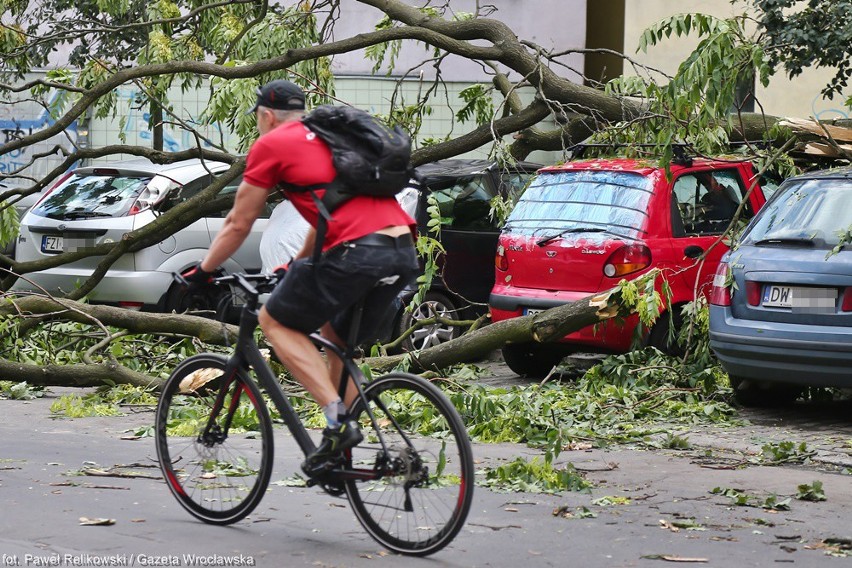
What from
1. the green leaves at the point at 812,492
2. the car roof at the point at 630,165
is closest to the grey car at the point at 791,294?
the car roof at the point at 630,165

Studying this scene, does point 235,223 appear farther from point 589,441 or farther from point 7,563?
point 589,441

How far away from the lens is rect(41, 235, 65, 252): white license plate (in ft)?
41.0

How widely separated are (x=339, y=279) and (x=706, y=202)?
631 centimetres

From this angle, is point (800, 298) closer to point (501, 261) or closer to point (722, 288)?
point (722, 288)

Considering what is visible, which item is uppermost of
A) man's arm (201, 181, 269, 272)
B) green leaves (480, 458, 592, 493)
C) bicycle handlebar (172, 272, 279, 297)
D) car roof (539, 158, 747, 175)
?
car roof (539, 158, 747, 175)

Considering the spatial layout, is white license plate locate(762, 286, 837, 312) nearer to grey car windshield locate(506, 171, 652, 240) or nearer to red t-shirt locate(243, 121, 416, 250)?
grey car windshield locate(506, 171, 652, 240)

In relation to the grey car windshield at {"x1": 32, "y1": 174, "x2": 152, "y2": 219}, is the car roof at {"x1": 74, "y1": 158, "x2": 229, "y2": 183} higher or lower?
higher

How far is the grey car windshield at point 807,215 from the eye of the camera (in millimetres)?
8422

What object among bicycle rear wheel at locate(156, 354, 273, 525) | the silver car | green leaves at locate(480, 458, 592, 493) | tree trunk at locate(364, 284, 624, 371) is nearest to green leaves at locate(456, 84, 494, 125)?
the silver car

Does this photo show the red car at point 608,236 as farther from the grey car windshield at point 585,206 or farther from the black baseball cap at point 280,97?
the black baseball cap at point 280,97

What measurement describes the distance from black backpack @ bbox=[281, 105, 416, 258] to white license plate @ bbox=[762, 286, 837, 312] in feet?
12.9

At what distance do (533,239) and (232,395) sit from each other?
5.30 m

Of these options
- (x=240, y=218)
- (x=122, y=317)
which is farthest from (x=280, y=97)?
(x=122, y=317)

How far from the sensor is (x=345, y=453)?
16.7 ft
